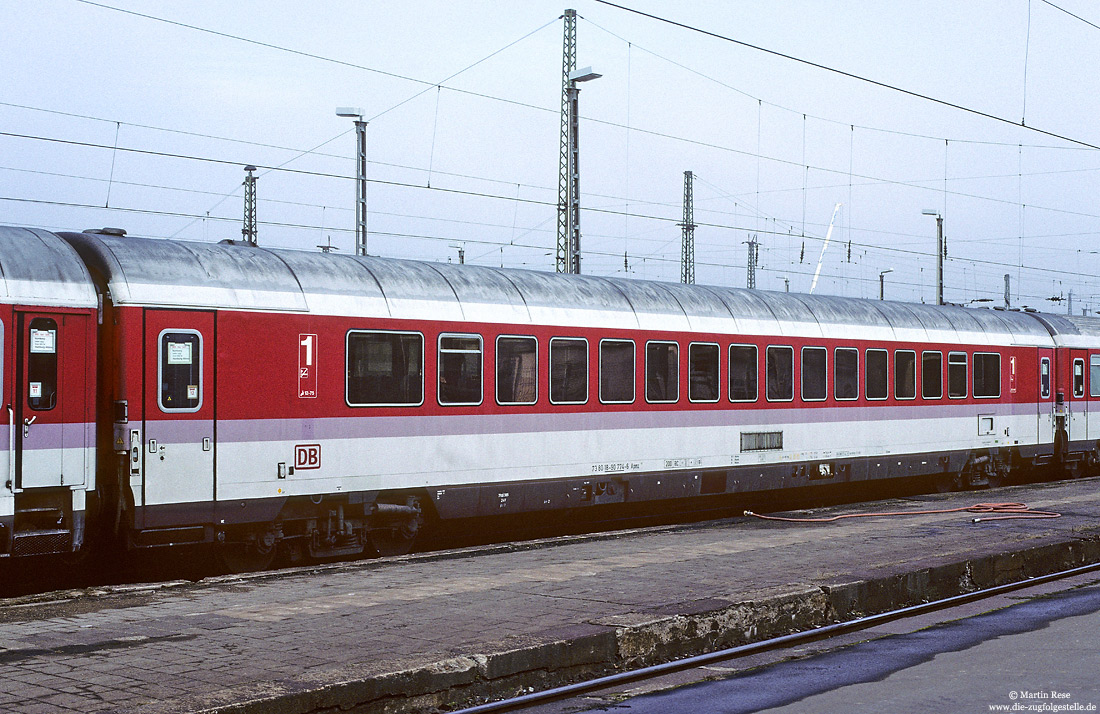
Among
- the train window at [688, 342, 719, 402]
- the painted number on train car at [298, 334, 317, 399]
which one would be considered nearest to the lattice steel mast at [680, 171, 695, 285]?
the train window at [688, 342, 719, 402]

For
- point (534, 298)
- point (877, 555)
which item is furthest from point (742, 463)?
point (877, 555)

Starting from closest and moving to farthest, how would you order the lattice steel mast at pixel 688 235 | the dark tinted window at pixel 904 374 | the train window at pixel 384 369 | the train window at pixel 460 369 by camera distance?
the train window at pixel 384 369 < the train window at pixel 460 369 < the dark tinted window at pixel 904 374 < the lattice steel mast at pixel 688 235

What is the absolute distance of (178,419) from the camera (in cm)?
1151

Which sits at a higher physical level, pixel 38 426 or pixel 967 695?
pixel 38 426

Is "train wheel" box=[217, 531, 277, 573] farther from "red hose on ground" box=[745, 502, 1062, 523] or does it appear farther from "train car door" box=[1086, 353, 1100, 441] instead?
"train car door" box=[1086, 353, 1100, 441]

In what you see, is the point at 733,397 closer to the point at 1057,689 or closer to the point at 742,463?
the point at 742,463

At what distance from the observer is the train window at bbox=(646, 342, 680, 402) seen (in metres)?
16.5

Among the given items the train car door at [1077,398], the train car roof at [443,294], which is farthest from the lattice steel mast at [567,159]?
the train car door at [1077,398]

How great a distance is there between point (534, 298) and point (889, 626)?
7.02 m

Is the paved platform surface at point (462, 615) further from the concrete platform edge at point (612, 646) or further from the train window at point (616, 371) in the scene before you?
the train window at point (616, 371)

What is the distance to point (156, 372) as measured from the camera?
11359 mm

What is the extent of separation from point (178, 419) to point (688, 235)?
2457 centimetres

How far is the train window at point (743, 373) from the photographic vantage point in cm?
1781

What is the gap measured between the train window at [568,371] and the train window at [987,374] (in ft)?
34.1
